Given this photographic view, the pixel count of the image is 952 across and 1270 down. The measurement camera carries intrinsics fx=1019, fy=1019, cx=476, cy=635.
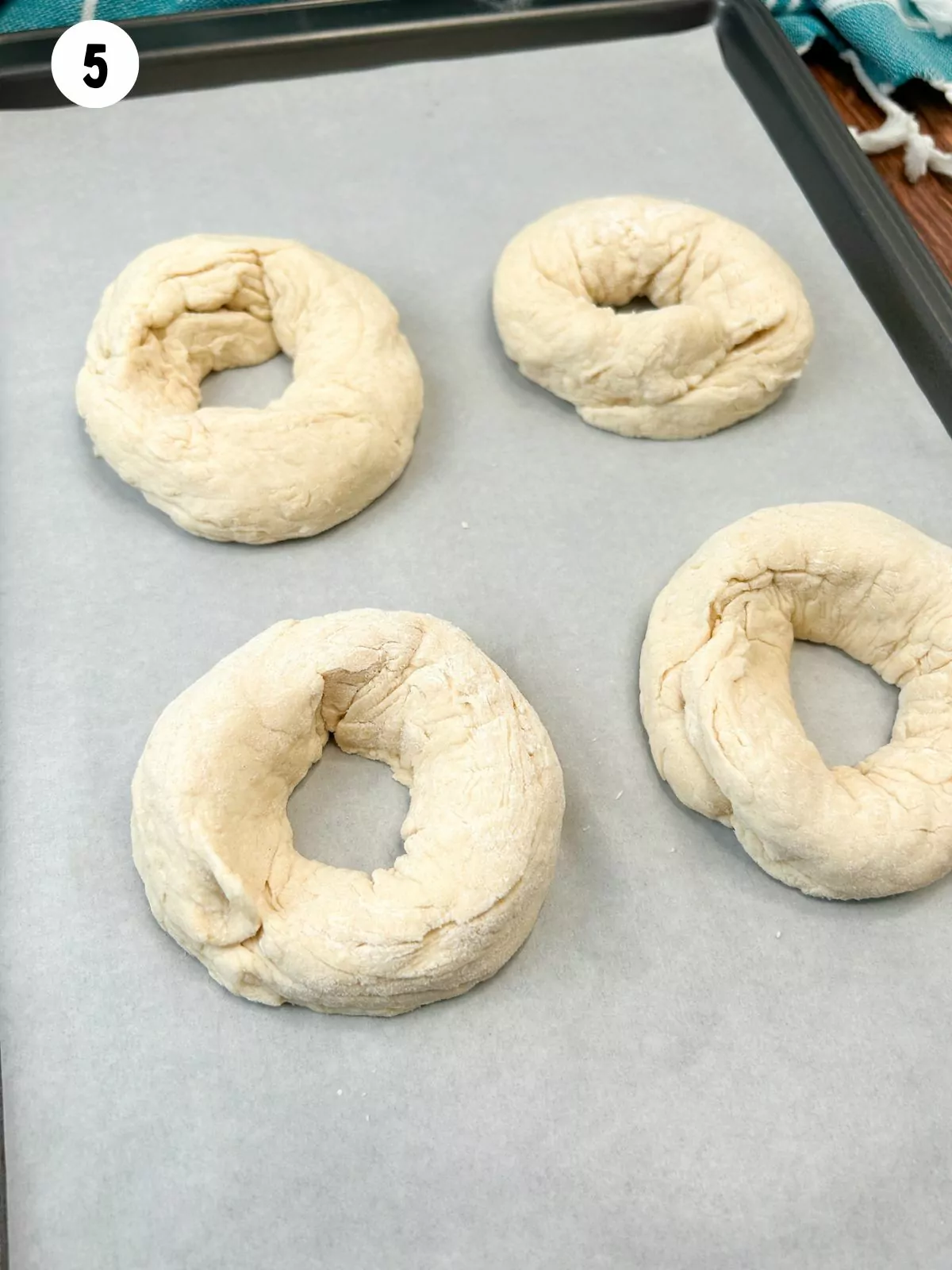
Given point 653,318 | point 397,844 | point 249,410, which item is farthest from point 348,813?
point 653,318

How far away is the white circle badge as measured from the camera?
A: 2.25 metres

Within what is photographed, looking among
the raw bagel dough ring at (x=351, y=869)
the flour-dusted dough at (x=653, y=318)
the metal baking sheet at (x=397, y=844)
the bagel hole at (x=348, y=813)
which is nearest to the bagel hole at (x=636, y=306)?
the flour-dusted dough at (x=653, y=318)

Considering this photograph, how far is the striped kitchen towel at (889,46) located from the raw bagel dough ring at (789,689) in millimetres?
1118

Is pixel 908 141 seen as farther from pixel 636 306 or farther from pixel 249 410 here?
pixel 249 410

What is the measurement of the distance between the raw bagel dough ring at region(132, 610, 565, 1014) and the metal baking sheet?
9cm

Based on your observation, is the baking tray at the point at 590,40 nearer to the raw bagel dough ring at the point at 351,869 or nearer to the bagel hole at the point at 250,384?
the bagel hole at the point at 250,384

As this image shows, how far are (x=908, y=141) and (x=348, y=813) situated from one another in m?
2.00

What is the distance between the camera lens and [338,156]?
7.62 ft

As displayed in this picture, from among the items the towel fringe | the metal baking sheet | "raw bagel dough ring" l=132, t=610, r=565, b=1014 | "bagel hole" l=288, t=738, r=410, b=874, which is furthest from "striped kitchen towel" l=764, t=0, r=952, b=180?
"bagel hole" l=288, t=738, r=410, b=874

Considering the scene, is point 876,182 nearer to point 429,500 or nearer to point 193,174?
point 429,500

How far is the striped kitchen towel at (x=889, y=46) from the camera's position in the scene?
2357 millimetres

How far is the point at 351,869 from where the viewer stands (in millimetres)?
1569

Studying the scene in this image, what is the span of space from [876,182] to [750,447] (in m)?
0.69

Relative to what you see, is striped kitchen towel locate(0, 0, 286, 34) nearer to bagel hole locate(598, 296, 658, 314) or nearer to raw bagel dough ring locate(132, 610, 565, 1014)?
bagel hole locate(598, 296, 658, 314)
